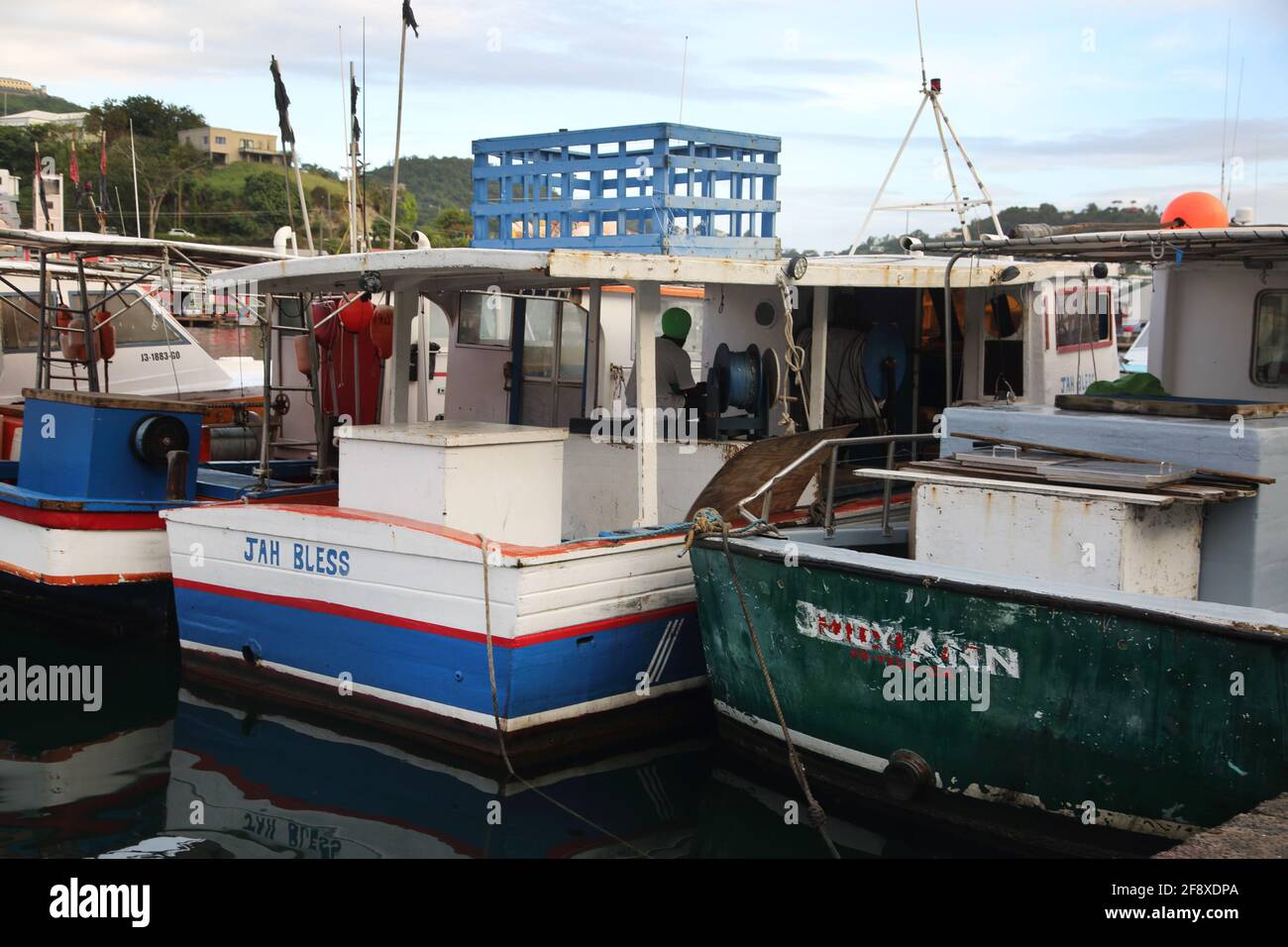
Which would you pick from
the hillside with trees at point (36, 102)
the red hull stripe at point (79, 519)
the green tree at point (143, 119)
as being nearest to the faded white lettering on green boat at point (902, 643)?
the red hull stripe at point (79, 519)

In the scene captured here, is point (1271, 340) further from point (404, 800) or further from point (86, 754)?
point (86, 754)

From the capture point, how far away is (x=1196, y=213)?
330 inches

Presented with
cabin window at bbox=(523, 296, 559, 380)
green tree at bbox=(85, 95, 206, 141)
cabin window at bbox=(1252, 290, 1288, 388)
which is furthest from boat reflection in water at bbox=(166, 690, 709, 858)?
green tree at bbox=(85, 95, 206, 141)

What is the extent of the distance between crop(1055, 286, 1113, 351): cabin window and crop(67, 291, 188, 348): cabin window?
10.6 metres

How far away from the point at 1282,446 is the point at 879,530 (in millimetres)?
Result: 2418

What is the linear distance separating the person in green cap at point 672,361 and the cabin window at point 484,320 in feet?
5.57

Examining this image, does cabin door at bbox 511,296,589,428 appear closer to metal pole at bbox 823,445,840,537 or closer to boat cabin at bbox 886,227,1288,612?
metal pole at bbox 823,445,840,537

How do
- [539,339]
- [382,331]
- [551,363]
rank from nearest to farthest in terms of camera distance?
[551,363] → [539,339] → [382,331]

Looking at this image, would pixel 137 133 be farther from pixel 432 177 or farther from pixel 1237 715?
pixel 1237 715

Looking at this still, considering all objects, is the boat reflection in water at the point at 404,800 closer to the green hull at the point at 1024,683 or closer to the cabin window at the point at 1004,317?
the green hull at the point at 1024,683

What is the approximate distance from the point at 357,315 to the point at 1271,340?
705cm

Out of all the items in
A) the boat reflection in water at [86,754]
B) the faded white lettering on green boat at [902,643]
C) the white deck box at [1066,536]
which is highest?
the white deck box at [1066,536]

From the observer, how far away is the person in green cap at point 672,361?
8.81 m

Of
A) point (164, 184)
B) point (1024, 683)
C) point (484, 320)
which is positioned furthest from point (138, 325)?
point (164, 184)
